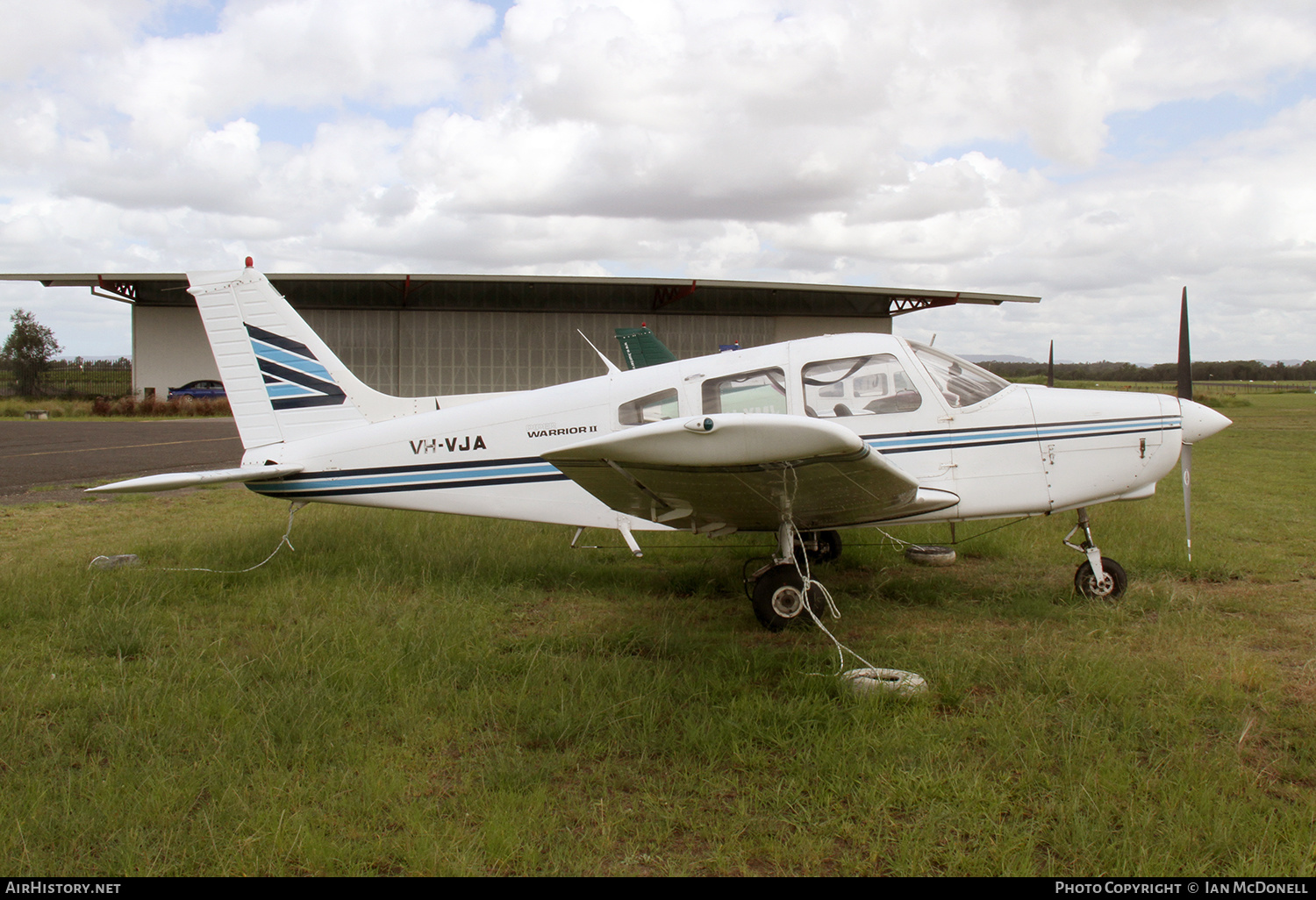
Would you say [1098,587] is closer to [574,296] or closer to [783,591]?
[783,591]

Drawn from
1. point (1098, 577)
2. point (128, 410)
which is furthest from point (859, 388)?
point (128, 410)

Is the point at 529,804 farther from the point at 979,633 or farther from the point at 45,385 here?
the point at 45,385

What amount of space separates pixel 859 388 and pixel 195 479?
4.76 metres

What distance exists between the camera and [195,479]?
5492 mm

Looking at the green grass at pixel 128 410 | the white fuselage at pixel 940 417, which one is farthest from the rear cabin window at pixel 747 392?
the green grass at pixel 128 410

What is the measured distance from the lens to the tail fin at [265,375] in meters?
6.44

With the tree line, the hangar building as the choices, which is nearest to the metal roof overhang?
the hangar building

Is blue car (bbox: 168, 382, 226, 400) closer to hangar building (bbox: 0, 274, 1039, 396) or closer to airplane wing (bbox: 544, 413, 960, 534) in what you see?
hangar building (bbox: 0, 274, 1039, 396)

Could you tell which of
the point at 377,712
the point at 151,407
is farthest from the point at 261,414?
the point at 151,407

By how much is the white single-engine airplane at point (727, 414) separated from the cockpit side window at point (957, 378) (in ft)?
0.05

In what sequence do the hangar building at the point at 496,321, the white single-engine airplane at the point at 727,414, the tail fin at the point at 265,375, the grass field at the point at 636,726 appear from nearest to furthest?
the grass field at the point at 636,726 < the white single-engine airplane at the point at 727,414 < the tail fin at the point at 265,375 < the hangar building at the point at 496,321

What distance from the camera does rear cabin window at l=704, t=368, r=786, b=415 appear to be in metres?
5.30

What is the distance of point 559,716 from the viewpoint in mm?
3527

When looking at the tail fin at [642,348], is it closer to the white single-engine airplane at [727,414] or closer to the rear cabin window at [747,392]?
the white single-engine airplane at [727,414]
